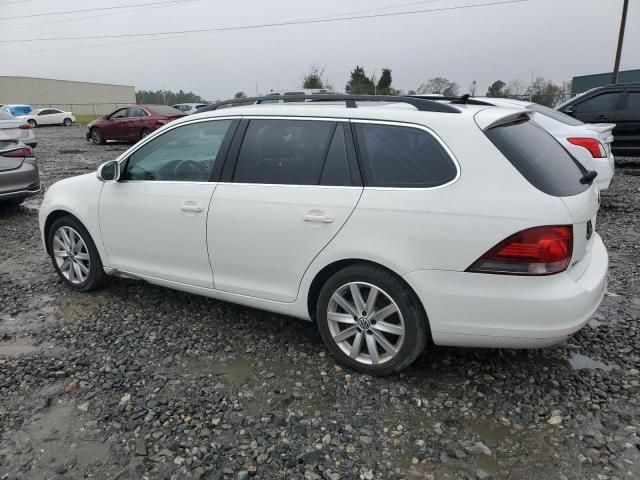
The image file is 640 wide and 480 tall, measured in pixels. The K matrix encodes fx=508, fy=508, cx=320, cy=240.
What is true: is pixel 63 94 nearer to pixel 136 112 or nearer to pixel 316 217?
pixel 136 112

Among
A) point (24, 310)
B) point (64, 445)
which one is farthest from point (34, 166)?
point (64, 445)

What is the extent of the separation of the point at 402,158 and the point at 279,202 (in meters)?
0.82

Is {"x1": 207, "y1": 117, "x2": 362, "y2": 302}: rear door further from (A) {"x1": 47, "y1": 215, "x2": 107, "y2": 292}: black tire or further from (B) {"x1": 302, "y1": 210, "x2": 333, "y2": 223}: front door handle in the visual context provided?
(A) {"x1": 47, "y1": 215, "x2": 107, "y2": 292}: black tire

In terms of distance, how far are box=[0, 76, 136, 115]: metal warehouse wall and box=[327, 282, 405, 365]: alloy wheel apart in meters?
56.3

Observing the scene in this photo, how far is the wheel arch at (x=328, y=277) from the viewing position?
2912 mm

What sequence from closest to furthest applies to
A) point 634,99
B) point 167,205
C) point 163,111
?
1. point 167,205
2. point 634,99
3. point 163,111

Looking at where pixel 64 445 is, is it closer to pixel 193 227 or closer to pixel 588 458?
pixel 193 227

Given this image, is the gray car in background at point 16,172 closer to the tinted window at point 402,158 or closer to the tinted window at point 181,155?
the tinted window at point 181,155

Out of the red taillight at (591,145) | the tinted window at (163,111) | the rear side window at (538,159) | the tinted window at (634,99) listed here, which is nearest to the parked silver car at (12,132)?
the rear side window at (538,159)

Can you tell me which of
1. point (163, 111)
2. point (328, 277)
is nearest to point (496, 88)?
point (163, 111)

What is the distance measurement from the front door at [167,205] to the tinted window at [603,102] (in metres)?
9.66

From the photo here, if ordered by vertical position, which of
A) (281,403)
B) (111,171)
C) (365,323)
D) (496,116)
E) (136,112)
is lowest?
(281,403)

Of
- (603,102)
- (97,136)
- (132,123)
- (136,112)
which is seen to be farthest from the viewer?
(97,136)

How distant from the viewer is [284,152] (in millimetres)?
3385
